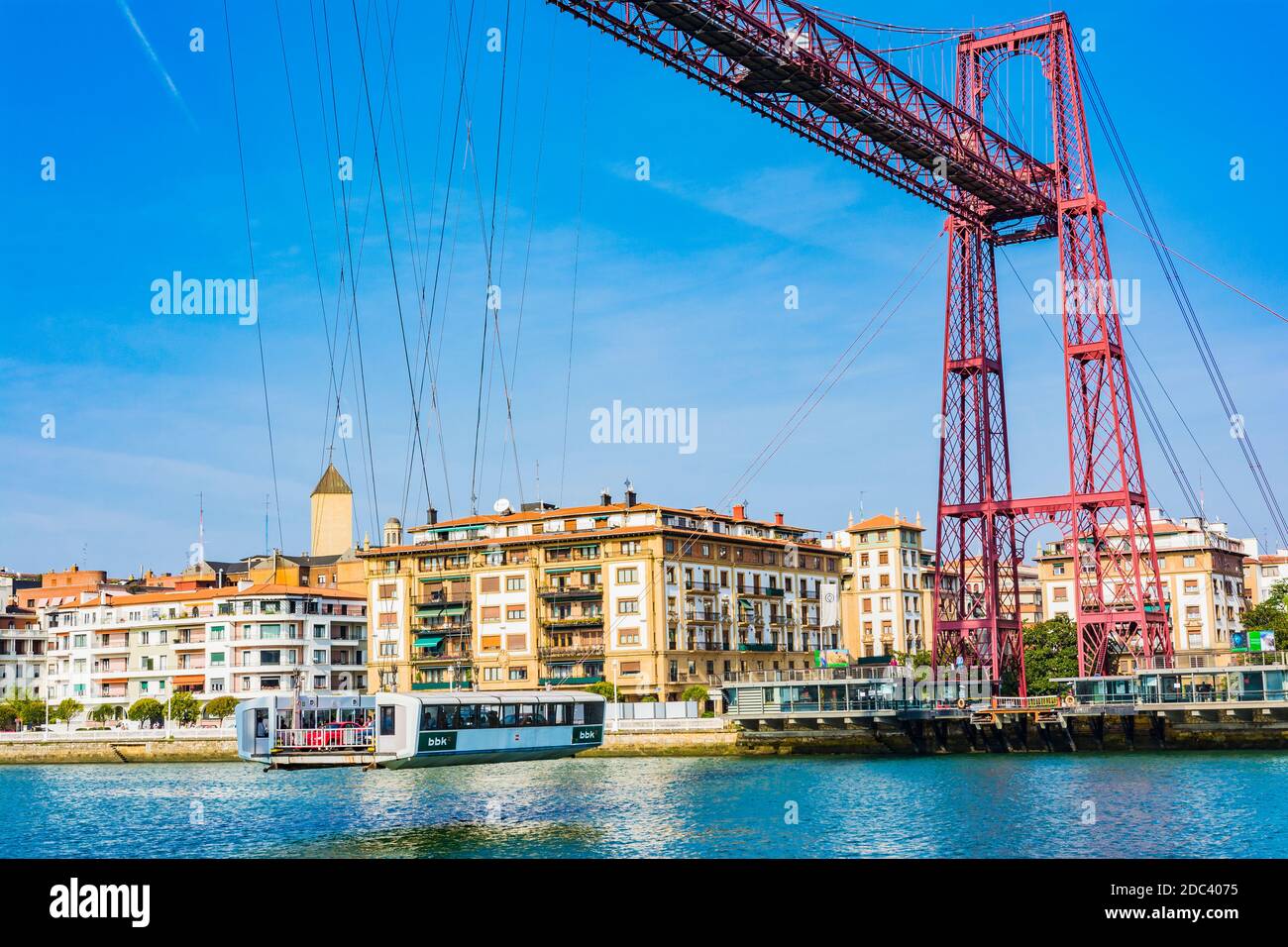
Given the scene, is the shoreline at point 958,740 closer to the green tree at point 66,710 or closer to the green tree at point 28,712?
the green tree at point 66,710

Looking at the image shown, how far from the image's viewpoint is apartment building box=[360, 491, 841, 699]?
90.1 metres

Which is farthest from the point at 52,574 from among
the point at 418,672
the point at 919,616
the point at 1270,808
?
the point at 1270,808

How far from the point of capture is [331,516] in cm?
15400

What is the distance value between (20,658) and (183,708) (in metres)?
29.3

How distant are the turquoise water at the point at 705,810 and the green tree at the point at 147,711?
31.9 metres

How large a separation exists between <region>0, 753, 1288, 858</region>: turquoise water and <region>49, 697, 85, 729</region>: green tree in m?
40.8

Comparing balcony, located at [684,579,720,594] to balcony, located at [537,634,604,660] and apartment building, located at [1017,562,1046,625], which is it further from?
apartment building, located at [1017,562,1046,625]

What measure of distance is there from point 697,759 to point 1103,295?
30.8m

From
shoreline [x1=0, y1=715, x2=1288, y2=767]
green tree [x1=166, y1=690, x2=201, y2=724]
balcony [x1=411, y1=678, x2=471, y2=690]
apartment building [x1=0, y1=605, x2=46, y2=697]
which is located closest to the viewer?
shoreline [x1=0, y1=715, x2=1288, y2=767]

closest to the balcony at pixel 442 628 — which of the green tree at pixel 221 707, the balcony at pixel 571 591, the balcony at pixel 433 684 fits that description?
the balcony at pixel 433 684

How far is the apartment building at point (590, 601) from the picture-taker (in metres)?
90.1

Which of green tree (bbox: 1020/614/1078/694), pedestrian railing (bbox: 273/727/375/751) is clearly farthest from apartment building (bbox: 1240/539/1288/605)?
pedestrian railing (bbox: 273/727/375/751)

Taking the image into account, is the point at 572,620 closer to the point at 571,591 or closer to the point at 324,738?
the point at 571,591
